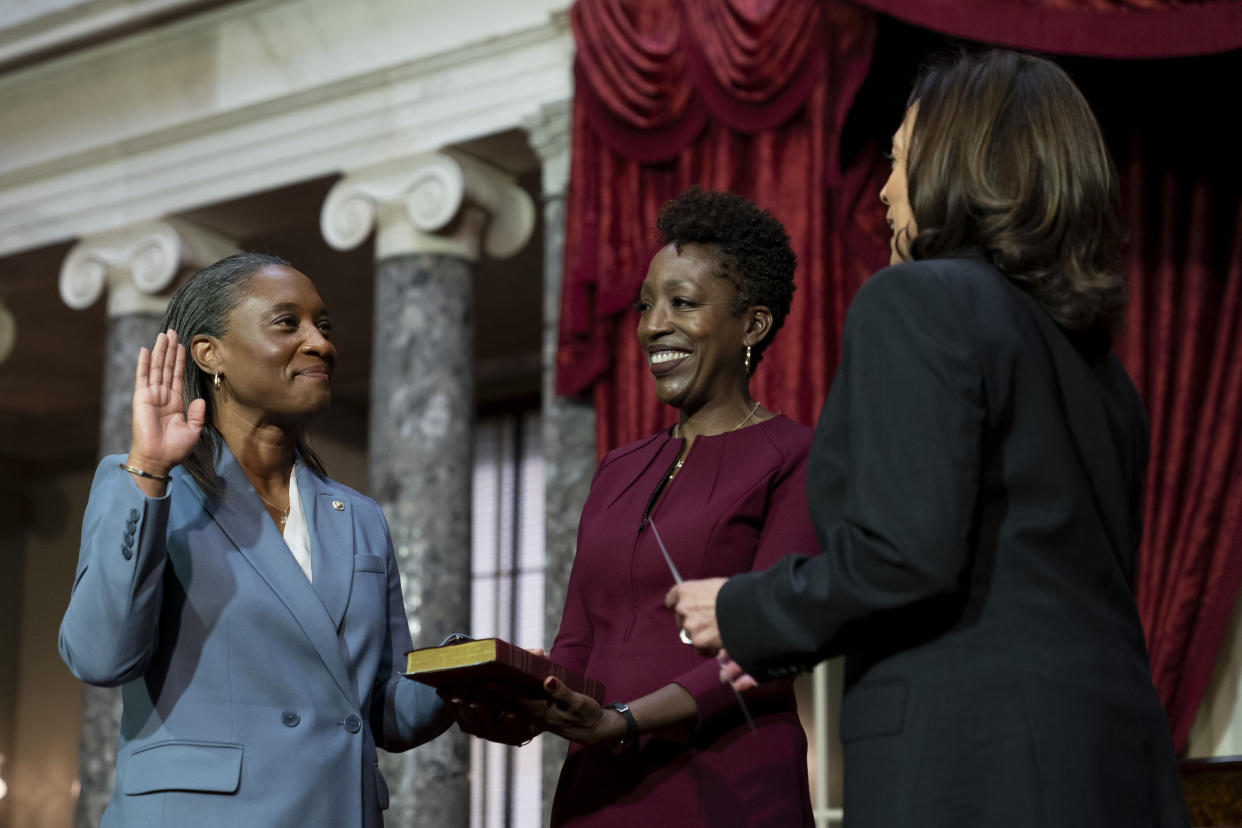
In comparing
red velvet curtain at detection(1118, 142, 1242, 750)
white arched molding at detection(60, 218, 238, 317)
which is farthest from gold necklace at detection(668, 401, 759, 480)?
white arched molding at detection(60, 218, 238, 317)

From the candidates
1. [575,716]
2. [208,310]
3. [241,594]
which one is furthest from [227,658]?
[208,310]

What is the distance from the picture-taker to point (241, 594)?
2.52 m

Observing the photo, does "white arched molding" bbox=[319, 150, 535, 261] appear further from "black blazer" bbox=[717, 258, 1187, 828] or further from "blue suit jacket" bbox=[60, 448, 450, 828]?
"black blazer" bbox=[717, 258, 1187, 828]

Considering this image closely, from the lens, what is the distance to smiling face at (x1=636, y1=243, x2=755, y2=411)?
2836mm

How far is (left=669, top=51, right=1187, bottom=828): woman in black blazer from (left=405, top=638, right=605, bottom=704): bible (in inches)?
13.8

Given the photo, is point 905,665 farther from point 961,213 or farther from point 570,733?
point 570,733

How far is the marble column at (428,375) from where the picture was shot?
631 centimetres

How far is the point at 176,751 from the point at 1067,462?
1425 millimetres

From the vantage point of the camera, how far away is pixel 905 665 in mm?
1856

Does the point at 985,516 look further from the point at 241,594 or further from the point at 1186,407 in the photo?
the point at 1186,407

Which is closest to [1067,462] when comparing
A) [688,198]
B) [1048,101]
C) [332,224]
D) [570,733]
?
[1048,101]

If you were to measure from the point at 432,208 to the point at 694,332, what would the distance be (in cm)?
417

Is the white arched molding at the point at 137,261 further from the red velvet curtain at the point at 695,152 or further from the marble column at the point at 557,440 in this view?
the red velvet curtain at the point at 695,152

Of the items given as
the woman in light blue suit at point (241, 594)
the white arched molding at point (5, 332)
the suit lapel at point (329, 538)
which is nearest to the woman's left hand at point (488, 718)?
the woman in light blue suit at point (241, 594)
